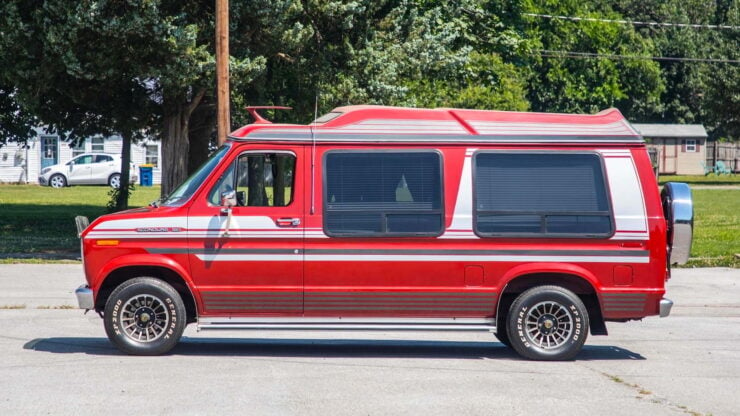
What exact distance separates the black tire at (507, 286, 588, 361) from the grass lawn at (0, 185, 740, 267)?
10195 mm

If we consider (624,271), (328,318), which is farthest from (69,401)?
(624,271)

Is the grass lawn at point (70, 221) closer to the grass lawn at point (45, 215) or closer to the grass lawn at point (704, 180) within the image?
the grass lawn at point (45, 215)

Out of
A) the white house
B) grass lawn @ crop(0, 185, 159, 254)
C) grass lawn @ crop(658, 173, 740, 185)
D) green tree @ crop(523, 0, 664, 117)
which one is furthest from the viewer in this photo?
grass lawn @ crop(658, 173, 740, 185)

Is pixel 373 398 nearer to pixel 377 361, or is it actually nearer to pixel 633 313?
pixel 377 361

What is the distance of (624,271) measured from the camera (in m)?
10.1

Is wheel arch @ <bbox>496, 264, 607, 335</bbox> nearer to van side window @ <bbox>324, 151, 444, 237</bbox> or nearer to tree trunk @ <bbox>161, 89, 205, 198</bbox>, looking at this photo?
van side window @ <bbox>324, 151, 444, 237</bbox>

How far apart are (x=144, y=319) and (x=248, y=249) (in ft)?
3.89

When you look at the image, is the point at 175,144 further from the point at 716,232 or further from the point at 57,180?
the point at 57,180

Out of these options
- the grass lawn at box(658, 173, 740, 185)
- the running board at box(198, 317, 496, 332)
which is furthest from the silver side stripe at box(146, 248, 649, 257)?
the grass lawn at box(658, 173, 740, 185)

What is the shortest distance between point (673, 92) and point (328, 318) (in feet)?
266

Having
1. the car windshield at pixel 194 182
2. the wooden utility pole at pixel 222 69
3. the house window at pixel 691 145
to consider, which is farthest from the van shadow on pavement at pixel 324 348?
the house window at pixel 691 145

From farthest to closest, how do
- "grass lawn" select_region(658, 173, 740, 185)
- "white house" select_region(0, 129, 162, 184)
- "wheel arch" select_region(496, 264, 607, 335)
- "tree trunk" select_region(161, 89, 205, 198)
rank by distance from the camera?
1. "grass lawn" select_region(658, 173, 740, 185)
2. "white house" select_region(0, 129, 162, 184)
3. "tree trunk" select_region(161, 89, 205, 198)
4. "wheel arch" select_region(496, 264, 607, 335)

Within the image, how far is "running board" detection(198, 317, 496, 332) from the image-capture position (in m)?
10.0

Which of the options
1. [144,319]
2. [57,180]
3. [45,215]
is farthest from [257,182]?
[57,180]
